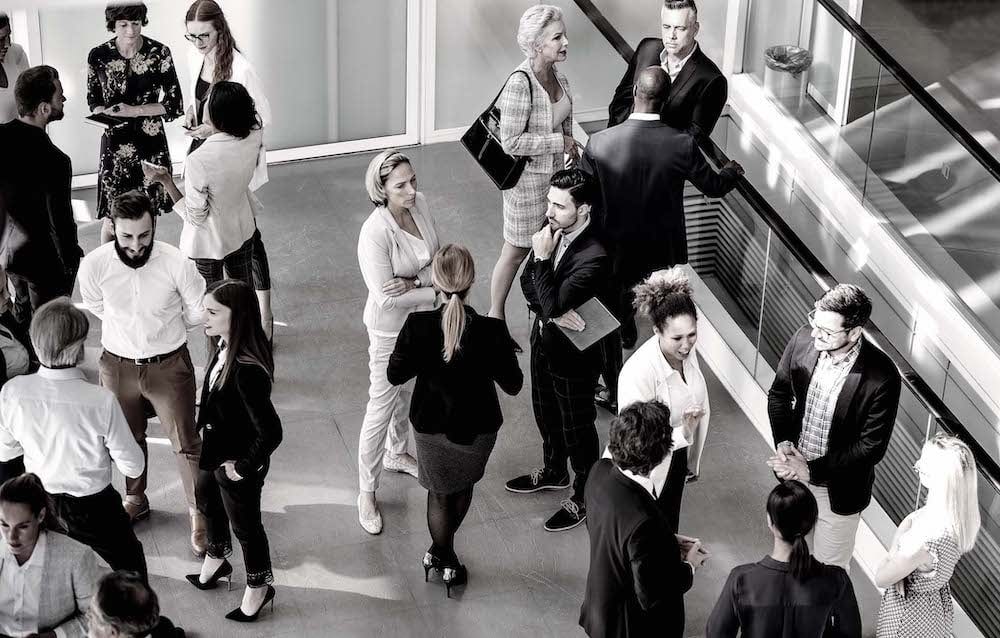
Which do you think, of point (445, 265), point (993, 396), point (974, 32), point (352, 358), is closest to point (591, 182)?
point (445, 265)

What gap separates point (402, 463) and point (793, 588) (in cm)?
271

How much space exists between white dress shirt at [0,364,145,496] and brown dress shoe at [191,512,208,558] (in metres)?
0.93

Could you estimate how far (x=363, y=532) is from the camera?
21.9 ft

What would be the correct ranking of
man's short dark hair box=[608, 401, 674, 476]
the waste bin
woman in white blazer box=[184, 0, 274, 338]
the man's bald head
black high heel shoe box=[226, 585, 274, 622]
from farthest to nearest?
the waste bin < woman in white blazer box=[184, 0, 274, 338] < the man's bald head < black high heel shoe box=[226, 585, 274, 622] < man's short dark hair box=[608, 401, 674, 476]

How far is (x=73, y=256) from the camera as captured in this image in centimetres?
708

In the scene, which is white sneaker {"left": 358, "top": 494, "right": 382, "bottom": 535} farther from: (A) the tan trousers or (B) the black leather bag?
(B) the black leather bag

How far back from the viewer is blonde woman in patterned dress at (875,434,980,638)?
A: 207 inches

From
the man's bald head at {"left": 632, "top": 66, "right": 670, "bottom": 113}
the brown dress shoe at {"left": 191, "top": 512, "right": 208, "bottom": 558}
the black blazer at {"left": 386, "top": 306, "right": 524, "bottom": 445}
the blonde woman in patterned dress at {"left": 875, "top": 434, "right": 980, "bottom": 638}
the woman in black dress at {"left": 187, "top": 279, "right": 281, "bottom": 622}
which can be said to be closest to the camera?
the blonde woman in patterned dress at {"left": 875, "top": 434, "right": 980, "bottom": 638}

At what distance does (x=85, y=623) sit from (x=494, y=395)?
Answer: 191 centimetres

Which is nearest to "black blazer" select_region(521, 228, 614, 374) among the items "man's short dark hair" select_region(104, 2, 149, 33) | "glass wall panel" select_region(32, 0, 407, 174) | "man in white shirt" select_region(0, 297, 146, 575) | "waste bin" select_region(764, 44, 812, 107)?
"man in white shirt" select_region(0, 297, 146, 575)

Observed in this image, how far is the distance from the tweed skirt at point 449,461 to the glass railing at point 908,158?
3389 mm

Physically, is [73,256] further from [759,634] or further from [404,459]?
[759,634]

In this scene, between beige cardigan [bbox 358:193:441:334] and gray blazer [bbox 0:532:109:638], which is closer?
gray blazer [bbox 0:532:109:638]

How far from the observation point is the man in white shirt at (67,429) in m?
5.30
